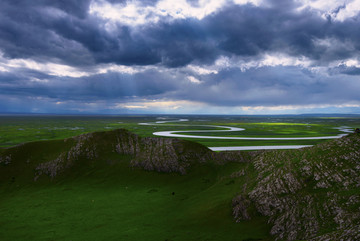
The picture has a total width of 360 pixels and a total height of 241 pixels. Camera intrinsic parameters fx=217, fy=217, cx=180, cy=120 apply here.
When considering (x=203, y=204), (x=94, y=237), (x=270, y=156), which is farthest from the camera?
(x=270, y=156)

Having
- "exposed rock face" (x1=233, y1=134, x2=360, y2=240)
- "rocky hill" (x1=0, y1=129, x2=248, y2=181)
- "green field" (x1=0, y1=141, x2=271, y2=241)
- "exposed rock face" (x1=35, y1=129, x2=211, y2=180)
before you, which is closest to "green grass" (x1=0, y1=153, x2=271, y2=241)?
"green field" (x1=0, y1=141, x2=271, y2=241)

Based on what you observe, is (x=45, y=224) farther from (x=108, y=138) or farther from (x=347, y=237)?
(x=347, y=237)

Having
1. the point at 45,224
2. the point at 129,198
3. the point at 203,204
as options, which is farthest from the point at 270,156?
the point at 45,224

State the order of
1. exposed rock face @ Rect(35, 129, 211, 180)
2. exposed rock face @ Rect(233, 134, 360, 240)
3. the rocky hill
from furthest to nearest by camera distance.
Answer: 1. exposed rock face @ Rect(35, 129, 211, 180)
2. the rocky hill
3. exposed rock face @ Rect(233, 134, 360, 240)

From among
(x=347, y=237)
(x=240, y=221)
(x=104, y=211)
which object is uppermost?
(x=347, y=237)

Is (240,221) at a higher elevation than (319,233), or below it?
below

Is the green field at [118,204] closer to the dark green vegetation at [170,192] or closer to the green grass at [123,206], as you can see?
the green grass at [123,206]

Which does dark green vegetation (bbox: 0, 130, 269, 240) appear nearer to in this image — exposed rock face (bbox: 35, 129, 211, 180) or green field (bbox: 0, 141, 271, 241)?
green field (bbox: 0, 141, 271, 241)
